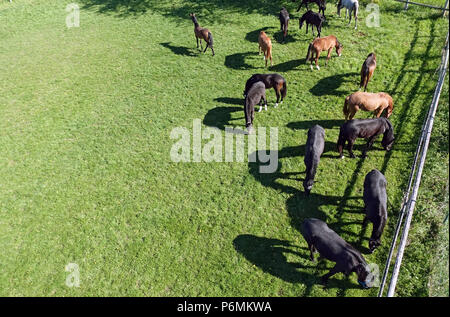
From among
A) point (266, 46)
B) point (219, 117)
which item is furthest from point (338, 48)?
point (219, 117)

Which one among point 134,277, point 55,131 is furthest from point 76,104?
point 134,277

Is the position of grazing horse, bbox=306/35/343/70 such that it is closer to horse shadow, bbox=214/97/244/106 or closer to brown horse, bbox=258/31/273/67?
brown horse, bbox=258/31/273/67

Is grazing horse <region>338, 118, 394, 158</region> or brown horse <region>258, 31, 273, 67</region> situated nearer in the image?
grazing horse <region>338, 118, 394, 158</region>

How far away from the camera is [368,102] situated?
909 centimetres

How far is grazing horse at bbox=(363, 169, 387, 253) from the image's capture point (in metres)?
6.75

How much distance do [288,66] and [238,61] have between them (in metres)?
2.29

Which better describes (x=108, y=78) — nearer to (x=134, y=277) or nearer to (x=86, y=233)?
(x=86, y=233)

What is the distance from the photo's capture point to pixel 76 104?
39.2ft

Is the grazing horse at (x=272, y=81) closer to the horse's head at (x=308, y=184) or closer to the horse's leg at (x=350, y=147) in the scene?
the horse's leg at (x=350, y=147)

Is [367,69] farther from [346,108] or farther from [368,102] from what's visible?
[346,108]

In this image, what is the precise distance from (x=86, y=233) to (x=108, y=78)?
780 cm

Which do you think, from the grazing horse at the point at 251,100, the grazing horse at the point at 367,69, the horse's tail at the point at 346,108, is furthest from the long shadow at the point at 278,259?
the grazing horse at the point at 367,69

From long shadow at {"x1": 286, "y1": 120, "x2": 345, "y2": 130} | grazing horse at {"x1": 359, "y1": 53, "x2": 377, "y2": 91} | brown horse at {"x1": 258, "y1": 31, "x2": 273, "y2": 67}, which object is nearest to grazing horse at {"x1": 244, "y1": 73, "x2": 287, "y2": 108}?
long shadow at {"x1": 286, "y1": 120, "x2": 345, "y2": 130}

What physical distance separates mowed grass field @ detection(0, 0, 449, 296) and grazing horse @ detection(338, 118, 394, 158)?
0.41 metres
